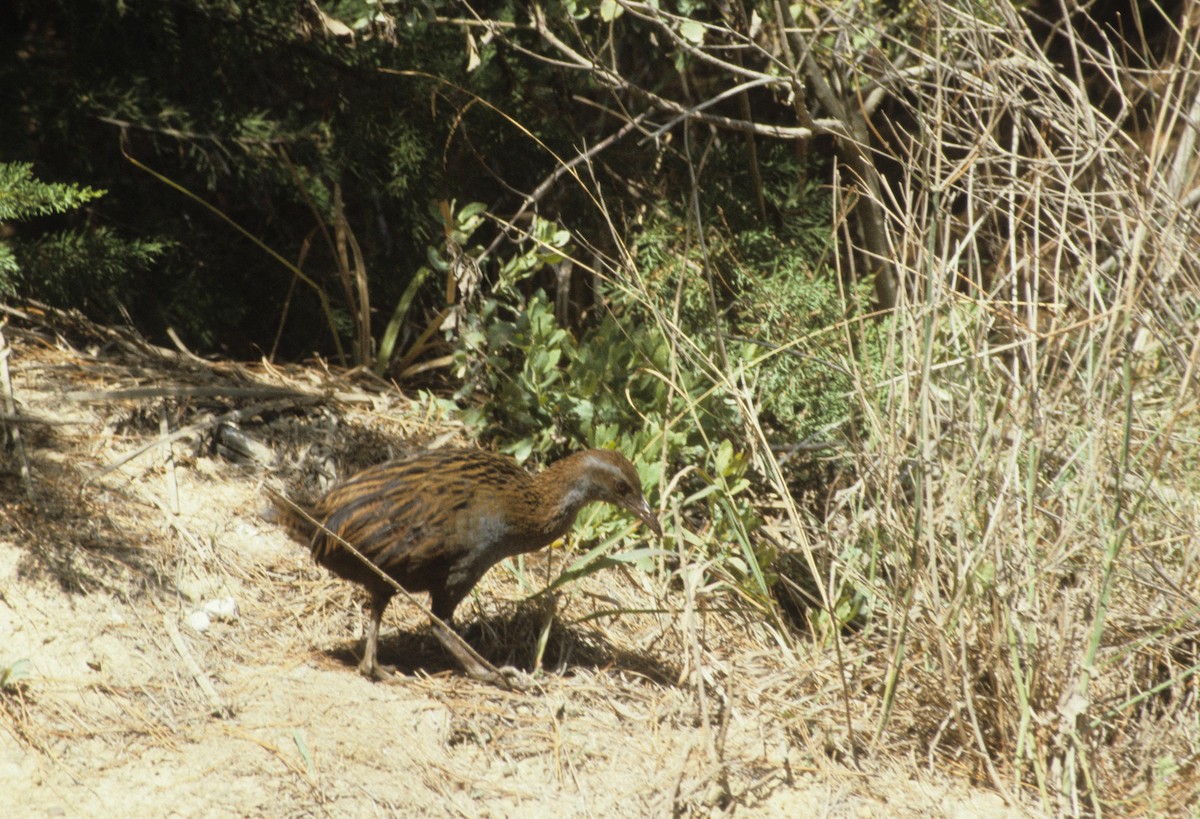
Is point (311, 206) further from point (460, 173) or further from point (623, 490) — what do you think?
point (623, 490)

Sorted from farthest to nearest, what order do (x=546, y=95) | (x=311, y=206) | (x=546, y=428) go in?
(x=546, y=95) → (x=311, y=206) → (x=546, y=428)

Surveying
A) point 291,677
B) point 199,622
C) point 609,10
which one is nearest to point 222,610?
point 199,622

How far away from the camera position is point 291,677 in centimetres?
404

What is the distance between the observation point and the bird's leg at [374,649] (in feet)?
13.6

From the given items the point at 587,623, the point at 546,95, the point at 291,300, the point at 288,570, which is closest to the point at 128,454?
the point at 288,570

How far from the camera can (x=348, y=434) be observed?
5.38m

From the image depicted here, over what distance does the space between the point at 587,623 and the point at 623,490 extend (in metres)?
0.56

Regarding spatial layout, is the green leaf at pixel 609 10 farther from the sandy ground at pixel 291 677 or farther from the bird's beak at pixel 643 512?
the sandy ground at pixel 291 677

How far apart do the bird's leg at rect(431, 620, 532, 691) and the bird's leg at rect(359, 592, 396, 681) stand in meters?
0.18

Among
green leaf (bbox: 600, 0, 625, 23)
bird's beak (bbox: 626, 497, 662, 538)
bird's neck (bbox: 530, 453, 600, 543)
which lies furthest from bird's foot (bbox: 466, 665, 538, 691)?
green leaf (bbox: 600, 0, 625, 23)

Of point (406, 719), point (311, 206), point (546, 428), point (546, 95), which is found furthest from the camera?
point (546, 95)

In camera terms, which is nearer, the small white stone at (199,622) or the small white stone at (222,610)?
the small white stone at (199,622)

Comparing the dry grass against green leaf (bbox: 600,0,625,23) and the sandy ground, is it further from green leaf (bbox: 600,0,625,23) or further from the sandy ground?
green leaf (bbox: 600,0,625,23)

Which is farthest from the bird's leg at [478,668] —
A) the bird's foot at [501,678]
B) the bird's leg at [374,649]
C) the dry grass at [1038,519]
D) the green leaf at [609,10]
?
the green leaf at [609,10]
